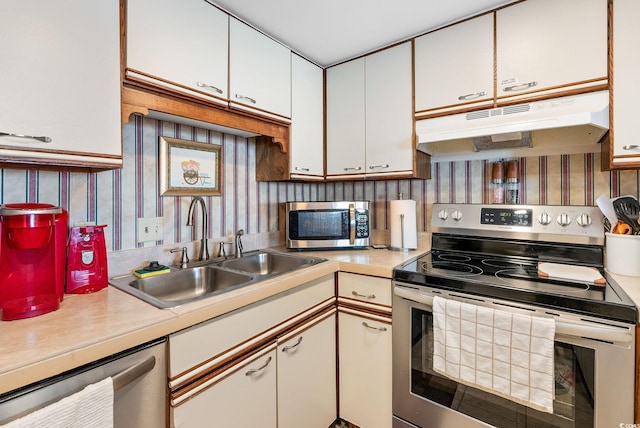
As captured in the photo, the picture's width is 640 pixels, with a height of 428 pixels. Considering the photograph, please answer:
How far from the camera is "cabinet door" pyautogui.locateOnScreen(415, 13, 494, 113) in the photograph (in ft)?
5.03

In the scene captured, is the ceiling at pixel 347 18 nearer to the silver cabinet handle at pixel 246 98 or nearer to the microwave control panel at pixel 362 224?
the silver cabinet handle at pixel 246 98

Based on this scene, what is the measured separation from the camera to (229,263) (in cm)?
164

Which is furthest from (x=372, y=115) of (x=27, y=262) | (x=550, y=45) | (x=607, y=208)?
(x=27, y=262)

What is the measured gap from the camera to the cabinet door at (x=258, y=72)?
1499 mm

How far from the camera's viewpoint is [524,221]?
5.44 ft

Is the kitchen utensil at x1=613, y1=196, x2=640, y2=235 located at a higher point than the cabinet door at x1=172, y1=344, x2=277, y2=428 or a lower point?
higher

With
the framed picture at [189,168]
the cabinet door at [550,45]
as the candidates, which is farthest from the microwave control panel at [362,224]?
the cabinet door at [550,45]

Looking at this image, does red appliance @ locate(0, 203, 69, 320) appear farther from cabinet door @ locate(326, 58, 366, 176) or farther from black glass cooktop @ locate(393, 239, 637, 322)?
cabinet door @ locate(326, 58, 366, 176)

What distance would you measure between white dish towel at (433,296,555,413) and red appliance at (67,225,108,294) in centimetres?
135

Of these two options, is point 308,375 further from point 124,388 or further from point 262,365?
point 124,388

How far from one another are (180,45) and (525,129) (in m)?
1.54

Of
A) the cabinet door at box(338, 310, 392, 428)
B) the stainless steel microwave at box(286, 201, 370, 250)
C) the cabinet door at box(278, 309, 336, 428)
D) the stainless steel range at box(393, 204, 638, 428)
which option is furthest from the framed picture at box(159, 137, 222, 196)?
the stainless steel range at box(393, 204, 638, 428)

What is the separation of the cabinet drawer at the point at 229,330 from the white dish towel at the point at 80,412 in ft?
0.61

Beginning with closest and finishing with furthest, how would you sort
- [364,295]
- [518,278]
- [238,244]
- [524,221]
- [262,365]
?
1. [262,365]
2. [518,278]
3. [364,295]
4. [524,221]
5. [238,244]
